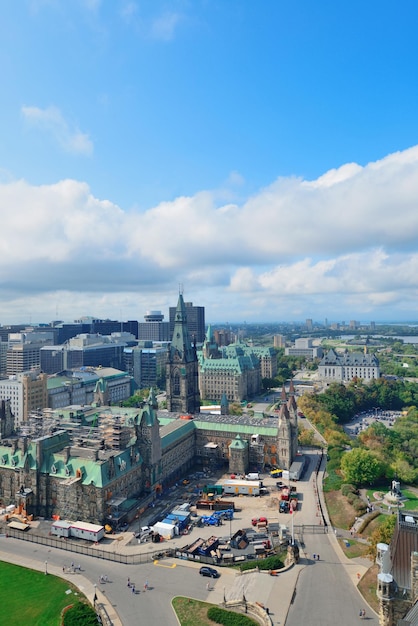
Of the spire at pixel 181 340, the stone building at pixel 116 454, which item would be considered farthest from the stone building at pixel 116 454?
the spire at pixel 181 340

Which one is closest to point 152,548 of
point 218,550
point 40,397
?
point 218,550

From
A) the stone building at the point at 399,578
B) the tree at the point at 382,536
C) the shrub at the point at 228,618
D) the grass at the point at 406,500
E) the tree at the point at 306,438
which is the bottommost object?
the grass at the point at 406,500

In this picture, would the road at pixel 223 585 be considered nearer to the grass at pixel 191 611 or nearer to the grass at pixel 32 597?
the grass at pixel 191 611

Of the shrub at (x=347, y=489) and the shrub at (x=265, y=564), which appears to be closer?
the shrub at (x=265, y=564)

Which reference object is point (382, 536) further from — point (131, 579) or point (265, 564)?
point (131, 579)

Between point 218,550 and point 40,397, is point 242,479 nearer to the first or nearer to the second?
point 218,550

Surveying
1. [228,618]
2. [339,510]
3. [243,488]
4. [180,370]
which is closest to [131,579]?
[228,618]
